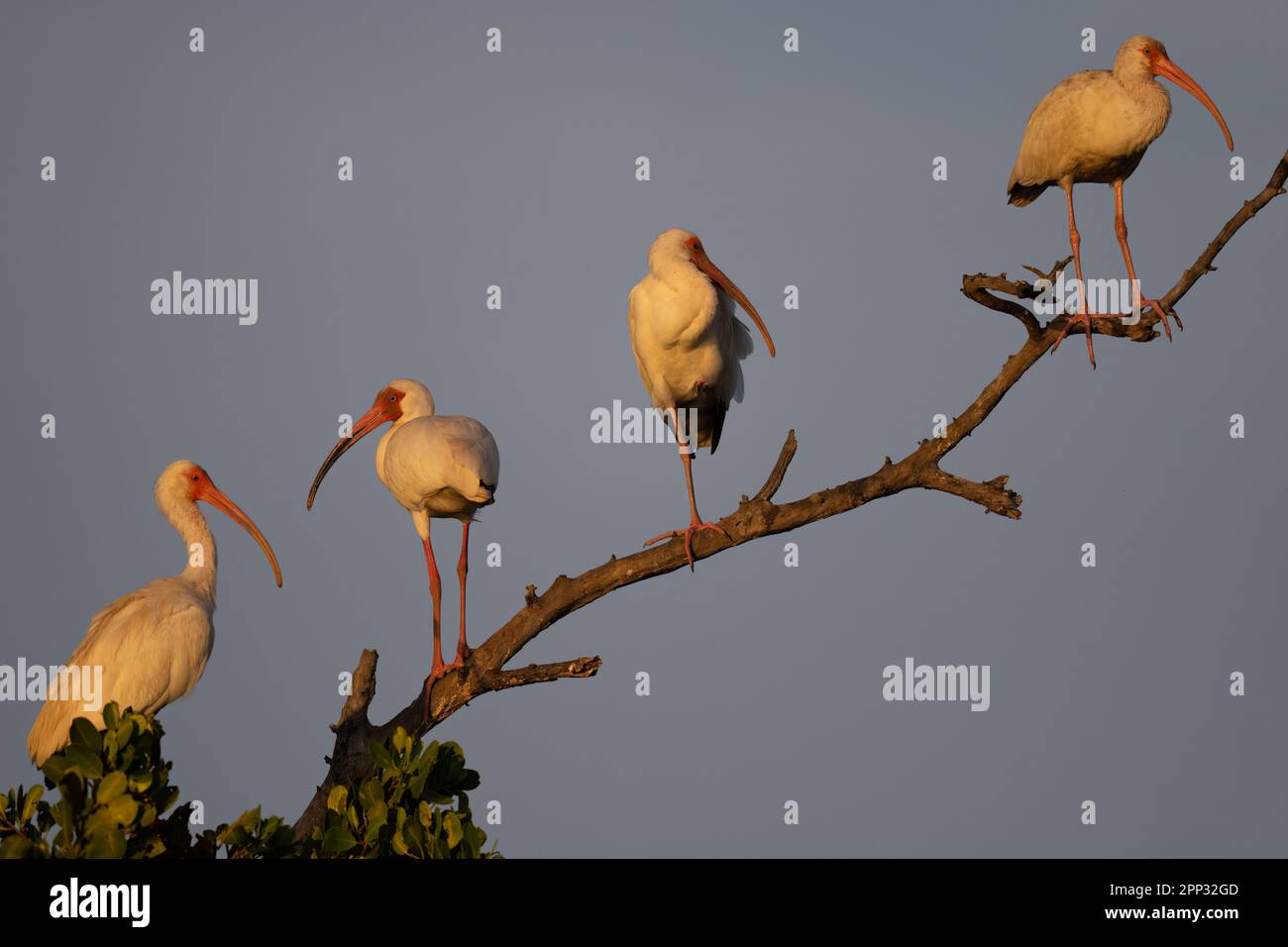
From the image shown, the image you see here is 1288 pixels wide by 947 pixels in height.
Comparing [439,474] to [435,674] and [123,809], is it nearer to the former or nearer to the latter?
[435,674]

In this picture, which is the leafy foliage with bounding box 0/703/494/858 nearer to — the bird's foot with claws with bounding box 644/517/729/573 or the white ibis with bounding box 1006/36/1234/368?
the bird's foot with claws with bounding box 644/517/729/573

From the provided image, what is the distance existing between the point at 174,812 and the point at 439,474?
4052 mm

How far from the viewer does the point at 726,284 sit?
12961 millimetres

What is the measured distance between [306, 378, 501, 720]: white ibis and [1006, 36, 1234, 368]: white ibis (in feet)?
15.2

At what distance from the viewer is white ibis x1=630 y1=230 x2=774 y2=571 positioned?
12.4 meters

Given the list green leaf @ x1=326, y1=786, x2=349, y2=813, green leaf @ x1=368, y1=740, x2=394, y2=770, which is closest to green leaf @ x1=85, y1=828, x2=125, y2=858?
green leaf @ x1=326, y1=786, x2=349, y2=813

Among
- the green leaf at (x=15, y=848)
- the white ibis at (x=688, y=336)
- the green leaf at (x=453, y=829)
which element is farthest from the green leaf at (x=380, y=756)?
the white ibis at (x=688, y=336)

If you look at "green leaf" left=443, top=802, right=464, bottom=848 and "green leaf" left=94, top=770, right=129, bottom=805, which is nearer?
"green leaf" left=94, top=770, right=129, bottom=805

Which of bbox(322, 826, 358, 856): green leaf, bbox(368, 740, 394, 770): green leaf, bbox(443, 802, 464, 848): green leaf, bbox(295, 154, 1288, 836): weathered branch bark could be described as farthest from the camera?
bbox(295, 154, 1288, 836): weathered branch bark

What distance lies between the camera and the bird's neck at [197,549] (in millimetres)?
→ 12695

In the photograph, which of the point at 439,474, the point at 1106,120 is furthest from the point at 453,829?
the point at 1106,120

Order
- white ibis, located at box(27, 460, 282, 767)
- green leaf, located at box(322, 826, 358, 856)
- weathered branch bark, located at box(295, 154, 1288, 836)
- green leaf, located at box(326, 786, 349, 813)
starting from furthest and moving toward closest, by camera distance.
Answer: white ibis, located at box(27, 460, 282, 767) → weathered branch bark, located at box(295, 154, 1288, 836) → green leaf, located at box(326, 786, 349, 813) → green leaf, located at box(322, 826, 358, 856)
